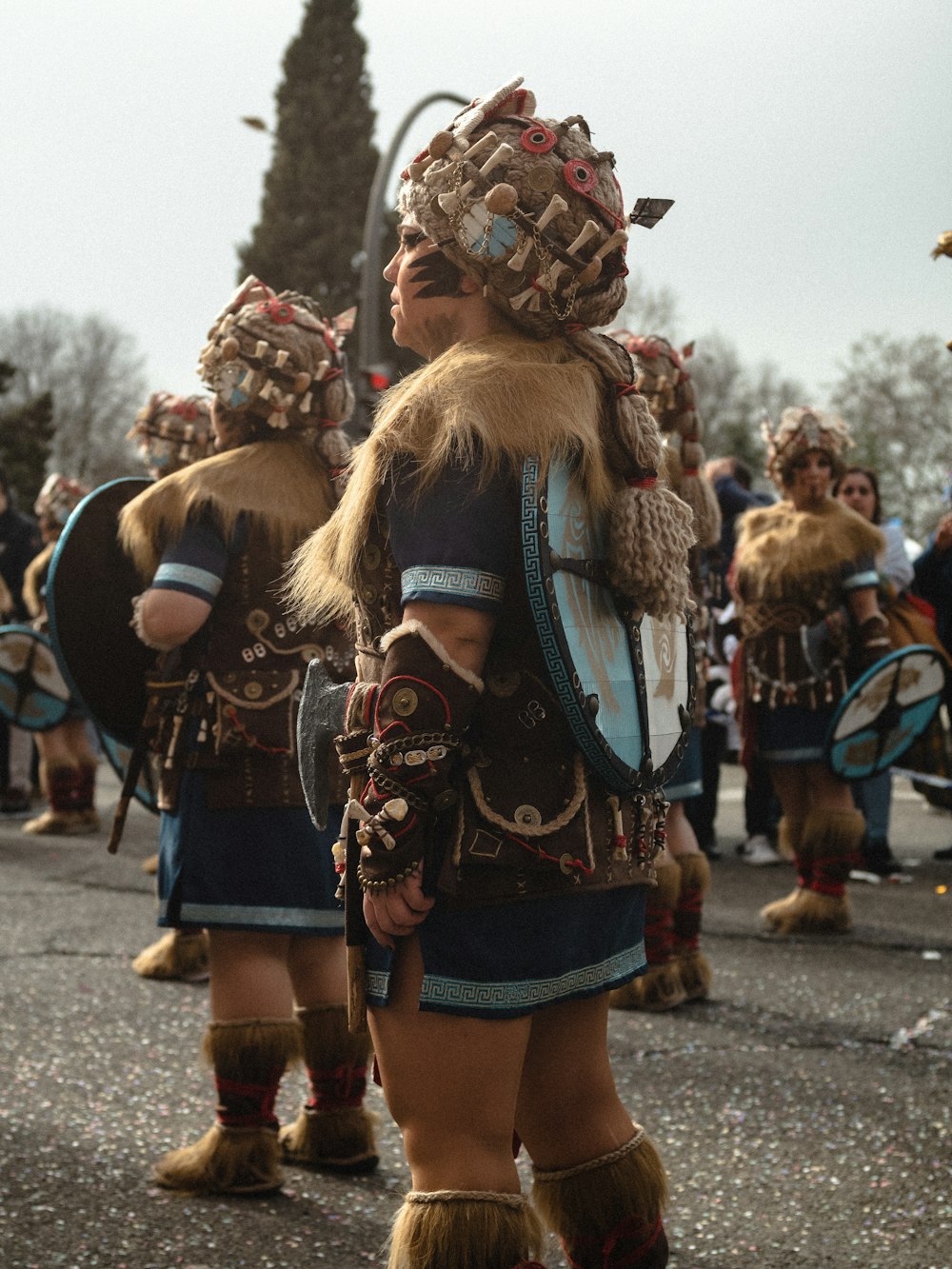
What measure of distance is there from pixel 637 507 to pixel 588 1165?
1.01 metres

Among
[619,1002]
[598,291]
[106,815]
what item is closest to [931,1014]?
[619,1002]

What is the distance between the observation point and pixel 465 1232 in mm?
2098

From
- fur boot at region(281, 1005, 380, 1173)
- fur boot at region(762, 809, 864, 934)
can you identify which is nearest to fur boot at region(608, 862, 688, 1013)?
fur boot at region(762, 809, 864, 934)

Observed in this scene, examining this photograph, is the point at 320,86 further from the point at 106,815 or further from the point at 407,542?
the point at 407,542

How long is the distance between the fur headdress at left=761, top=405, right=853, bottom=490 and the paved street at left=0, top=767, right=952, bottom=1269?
198 centimetres

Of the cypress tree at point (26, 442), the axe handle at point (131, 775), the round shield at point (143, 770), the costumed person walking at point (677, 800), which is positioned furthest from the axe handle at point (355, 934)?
the cypress tree at point (26, 442)

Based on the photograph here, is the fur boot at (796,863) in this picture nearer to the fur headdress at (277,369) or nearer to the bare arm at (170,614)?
the fur headdress at (277,369)

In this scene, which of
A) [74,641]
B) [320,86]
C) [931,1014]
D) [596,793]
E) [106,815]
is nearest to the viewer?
[596,793]

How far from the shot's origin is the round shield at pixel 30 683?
8.54m

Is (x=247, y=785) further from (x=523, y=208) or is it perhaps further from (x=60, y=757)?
(x=60, y=757)

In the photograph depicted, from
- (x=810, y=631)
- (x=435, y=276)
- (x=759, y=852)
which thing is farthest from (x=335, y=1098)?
(x=759, y=852)

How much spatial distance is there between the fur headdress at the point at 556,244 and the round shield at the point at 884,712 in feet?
12.4

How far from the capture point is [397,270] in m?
2.49

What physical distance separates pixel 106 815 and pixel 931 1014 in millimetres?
7118
